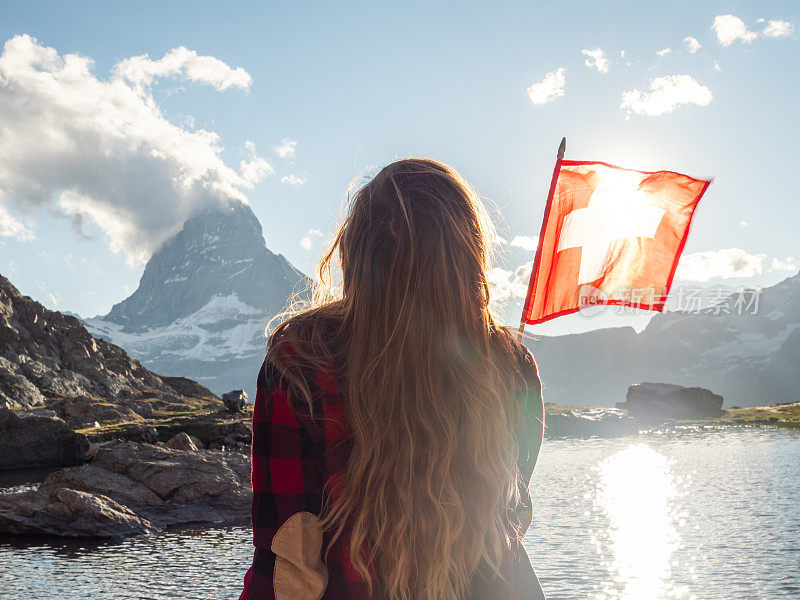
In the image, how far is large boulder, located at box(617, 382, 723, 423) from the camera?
138 metres

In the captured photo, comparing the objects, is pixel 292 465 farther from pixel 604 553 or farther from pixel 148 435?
pixel 148 435

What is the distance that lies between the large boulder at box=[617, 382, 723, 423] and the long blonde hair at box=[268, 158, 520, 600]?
5580 inches

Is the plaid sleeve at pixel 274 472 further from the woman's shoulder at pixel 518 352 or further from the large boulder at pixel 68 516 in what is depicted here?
the large boulder at pixel 68 516

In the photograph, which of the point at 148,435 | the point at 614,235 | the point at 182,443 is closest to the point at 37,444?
the point at 148,435

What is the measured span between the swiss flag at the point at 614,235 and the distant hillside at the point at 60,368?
79.4m

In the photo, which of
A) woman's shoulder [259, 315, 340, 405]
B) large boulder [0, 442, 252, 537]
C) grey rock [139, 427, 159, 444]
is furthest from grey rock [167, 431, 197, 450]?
woman's shoulder [259, 315, 340, 405]

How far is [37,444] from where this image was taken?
152 ft

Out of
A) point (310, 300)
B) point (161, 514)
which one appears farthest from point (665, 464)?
point (310, 300)

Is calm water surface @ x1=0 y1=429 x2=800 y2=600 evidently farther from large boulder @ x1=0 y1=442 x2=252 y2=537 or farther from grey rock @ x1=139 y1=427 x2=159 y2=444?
grey rock @ x1=139 y1=427 x2=159 y2=444

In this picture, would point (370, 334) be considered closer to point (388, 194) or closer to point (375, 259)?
point (375, 259)

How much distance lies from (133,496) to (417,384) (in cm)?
2771

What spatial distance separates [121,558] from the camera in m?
21.0

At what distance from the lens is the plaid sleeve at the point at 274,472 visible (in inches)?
112

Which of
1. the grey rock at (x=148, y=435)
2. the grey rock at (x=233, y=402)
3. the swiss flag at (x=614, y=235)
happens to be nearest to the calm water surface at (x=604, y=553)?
the swiss flag at (x=614, y=235)
